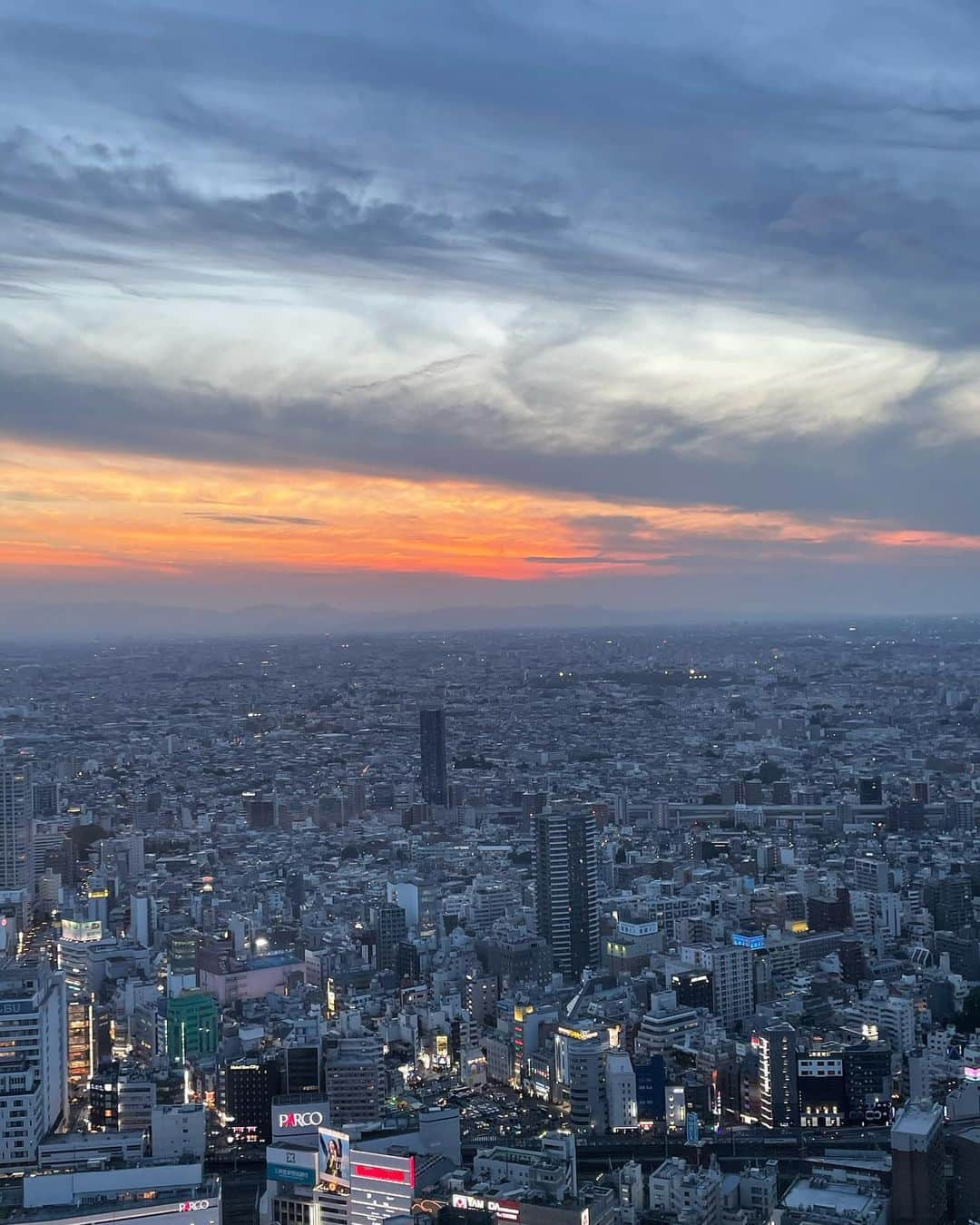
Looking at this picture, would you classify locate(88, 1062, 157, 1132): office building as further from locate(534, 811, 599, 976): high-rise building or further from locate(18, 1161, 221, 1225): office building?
locate(534, 811, 599, 976): high-rise building

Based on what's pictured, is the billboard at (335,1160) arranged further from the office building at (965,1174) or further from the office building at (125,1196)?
the office building at (965,1174)

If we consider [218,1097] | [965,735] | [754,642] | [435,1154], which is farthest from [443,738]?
[435,1154]

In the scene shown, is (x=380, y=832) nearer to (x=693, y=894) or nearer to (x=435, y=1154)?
(x=693, y=894)

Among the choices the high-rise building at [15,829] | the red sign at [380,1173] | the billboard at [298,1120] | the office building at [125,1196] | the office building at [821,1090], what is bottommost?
the office building at [821,1090]

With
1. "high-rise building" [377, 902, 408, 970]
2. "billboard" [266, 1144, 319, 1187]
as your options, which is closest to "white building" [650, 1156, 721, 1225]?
"billboard" [266, 1144, 319, 1187]

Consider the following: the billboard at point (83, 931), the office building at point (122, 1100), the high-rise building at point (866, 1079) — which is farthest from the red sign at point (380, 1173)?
the billboard at point (83, 931)

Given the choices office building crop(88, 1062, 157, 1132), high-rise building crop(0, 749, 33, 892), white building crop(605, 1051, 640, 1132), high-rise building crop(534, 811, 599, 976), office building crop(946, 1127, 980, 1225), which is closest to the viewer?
office building crop(946, 1127, 980, 1225)
